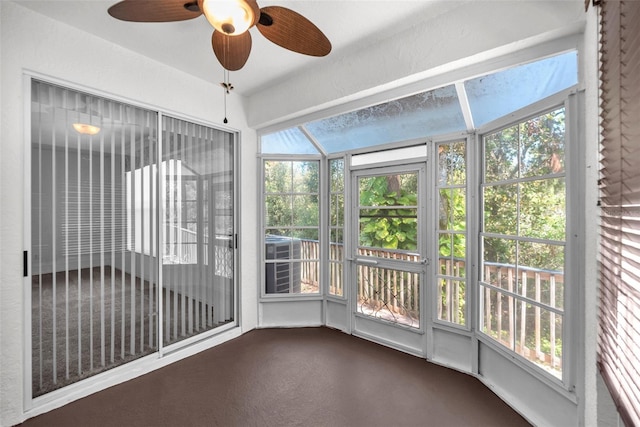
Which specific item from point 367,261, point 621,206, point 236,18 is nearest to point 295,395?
point 367,261

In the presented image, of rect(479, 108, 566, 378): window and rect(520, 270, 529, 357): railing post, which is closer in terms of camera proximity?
rect(479, 108, 566, 378): window

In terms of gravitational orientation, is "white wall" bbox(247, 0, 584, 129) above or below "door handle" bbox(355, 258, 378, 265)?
above

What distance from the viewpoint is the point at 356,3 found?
172 cm

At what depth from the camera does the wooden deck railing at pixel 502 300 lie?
5.48ft

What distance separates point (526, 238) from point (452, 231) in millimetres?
583

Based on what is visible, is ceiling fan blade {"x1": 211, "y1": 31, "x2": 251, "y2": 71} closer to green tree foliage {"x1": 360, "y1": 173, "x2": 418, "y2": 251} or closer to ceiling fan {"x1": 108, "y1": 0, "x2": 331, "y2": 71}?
ceiling fan {"x1": 108, "y1": 0, "x2": 331, "y2": 71}

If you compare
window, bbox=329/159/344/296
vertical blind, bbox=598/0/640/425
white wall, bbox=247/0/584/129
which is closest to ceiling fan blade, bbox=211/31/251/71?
white wall, bbox=247/0/584/129

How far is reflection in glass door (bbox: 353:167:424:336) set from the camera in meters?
2.59

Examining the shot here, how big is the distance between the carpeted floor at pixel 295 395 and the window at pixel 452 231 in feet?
1.79

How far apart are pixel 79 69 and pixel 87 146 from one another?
533mm

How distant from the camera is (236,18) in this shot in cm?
121

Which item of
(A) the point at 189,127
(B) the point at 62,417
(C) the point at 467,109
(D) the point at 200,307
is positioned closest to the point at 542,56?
(C) the point at 467,109

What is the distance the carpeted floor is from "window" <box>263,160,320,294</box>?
2.65ft

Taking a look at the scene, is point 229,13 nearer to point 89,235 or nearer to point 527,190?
point 89,235
